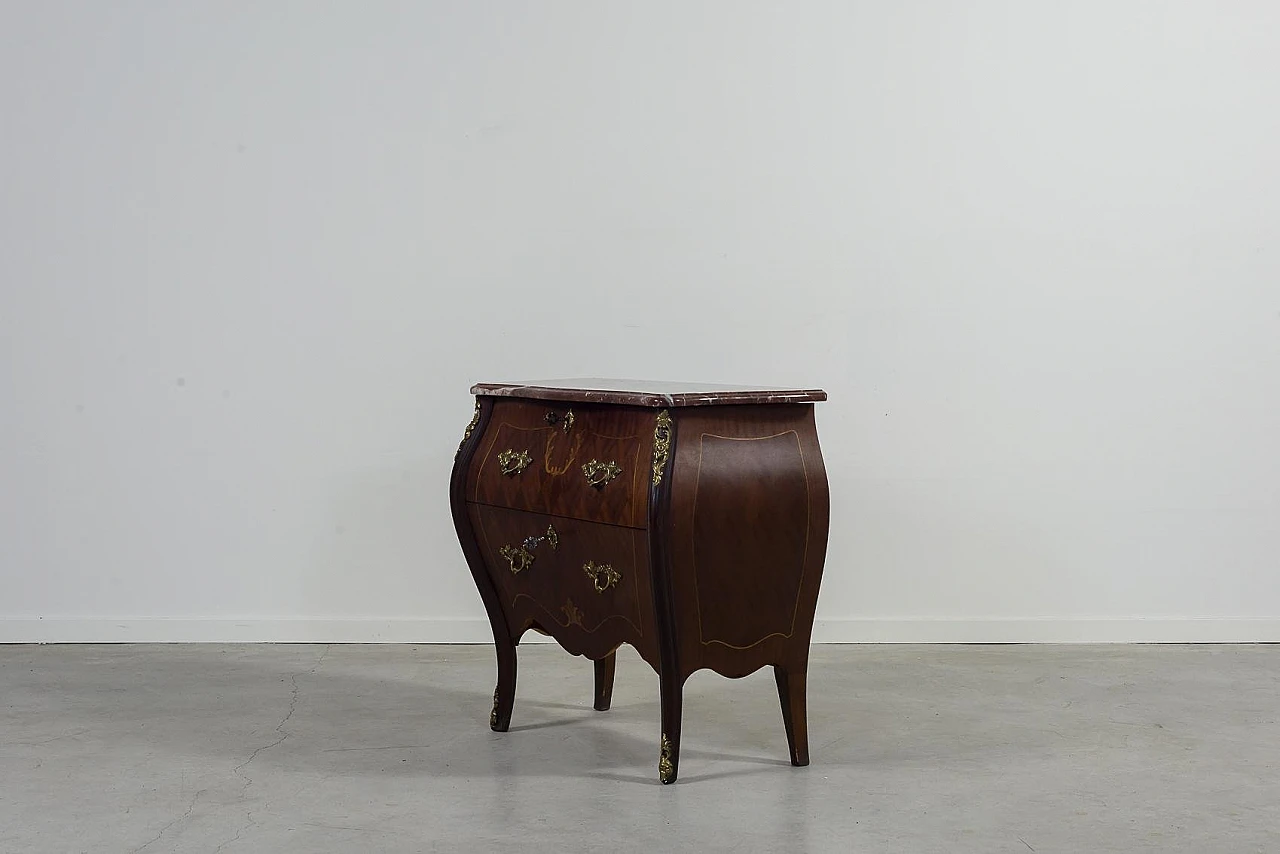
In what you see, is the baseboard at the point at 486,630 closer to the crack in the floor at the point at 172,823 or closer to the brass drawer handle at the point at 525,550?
the brass drawer handle at the point at 525,550


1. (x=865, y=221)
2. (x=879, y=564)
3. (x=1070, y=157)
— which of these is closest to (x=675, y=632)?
(x=879, y=564)

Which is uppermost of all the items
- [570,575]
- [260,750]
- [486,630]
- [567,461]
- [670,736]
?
[567,461]

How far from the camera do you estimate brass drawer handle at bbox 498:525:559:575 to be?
276cm

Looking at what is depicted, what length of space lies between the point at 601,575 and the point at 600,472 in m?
0.24

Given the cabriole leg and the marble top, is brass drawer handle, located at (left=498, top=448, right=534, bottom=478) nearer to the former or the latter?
the marble top

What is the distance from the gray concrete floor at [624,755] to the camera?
2346 mm

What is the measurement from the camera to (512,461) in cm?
285

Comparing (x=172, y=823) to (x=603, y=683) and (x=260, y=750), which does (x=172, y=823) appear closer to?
(x=260, y=750)

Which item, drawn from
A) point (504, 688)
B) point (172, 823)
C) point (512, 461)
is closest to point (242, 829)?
point (172, 823)

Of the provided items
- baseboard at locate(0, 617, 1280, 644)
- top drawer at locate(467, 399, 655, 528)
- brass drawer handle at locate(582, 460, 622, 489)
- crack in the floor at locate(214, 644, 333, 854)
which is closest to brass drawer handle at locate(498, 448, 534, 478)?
top drawer at locate(467, 399, 655, 528)

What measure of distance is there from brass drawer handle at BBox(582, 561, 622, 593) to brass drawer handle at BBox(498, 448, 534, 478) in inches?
11.6

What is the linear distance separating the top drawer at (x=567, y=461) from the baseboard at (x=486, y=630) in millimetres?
1276

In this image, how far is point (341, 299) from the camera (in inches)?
159

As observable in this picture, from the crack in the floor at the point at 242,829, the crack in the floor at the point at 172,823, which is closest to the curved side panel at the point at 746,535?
the crack in the floor at the point at 242,829
